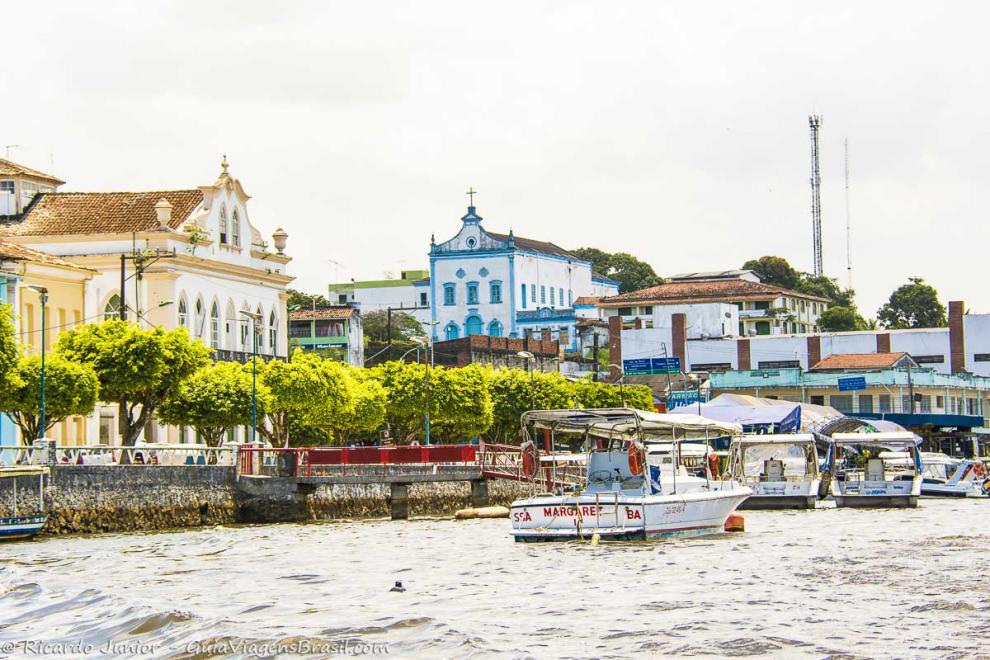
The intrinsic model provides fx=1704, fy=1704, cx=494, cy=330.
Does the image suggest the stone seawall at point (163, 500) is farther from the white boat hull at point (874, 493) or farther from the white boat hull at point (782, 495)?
the white boat hull at point (874, 493)

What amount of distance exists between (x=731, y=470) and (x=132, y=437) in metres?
21.2

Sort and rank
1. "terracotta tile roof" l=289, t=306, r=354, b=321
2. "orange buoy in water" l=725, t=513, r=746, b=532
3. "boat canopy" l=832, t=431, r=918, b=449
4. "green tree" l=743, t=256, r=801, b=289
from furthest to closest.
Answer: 1. "green tree" l=743, t=256, r=801, b=289
2. "terracotta tile roof" l=289, t=306, r=354, b=321
3. "boat canopy" l=832, t=431, r=918, b=449
4. "orange buoy in water" l=725, t=513, r=746, b=532

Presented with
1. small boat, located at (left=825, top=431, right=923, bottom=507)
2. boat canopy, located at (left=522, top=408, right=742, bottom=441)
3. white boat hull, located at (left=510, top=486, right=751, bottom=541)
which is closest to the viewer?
white boat hull, located at (left=510, top=486, right=751, bottom=541)

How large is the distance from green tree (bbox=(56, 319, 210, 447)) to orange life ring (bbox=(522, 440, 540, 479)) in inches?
586

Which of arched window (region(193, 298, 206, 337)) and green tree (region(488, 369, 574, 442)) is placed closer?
arched window (region(193, 298, 206, 337))

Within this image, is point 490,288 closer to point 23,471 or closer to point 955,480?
point 955,480

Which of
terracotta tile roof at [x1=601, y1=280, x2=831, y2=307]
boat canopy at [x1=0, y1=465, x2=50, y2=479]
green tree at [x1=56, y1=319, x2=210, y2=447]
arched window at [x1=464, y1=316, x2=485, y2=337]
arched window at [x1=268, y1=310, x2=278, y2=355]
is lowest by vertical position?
boat canopy at [x1=0, y1=465, x2=50, y2=479]

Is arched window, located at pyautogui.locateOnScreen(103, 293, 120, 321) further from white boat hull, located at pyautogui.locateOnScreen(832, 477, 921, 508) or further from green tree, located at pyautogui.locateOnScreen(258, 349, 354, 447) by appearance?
white boat hull, located at pyautogui.locateOnScreen(832, 477, 921, 508)

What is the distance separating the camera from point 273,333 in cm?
8131

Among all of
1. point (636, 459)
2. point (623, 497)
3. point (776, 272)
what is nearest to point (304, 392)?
point (636, 459)

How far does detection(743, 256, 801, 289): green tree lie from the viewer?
15638 cm

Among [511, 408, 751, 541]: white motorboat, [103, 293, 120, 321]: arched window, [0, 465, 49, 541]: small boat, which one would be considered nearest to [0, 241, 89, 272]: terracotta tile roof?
[103, 293, 120, 321]: arched window

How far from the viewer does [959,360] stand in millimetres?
107750

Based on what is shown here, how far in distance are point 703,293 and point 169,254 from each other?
2462 inches
